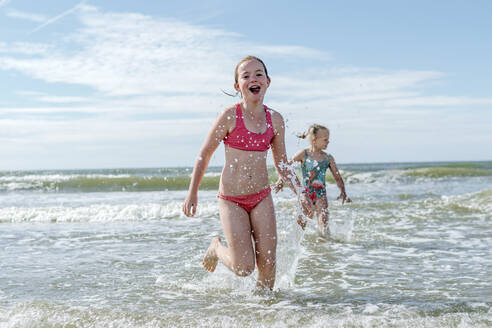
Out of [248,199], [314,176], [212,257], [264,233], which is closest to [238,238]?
[264,233]

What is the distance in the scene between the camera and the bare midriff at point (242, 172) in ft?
12.9

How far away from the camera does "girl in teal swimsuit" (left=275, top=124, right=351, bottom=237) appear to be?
6.95 metres

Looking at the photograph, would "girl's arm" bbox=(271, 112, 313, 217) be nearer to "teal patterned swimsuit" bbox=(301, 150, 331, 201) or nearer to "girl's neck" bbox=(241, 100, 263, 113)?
"girl's neck" bbox=(241, 100, 263, 113)

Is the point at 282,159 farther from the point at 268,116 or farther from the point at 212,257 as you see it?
the point at 212,257

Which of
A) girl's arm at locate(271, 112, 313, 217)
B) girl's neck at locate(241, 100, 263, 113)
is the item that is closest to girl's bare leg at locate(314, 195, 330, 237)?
girl's arm at locate(271, 112, 313, 217)

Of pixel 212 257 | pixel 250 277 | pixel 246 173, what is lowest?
pixel 250 277

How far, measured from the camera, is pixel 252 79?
391 centimetres

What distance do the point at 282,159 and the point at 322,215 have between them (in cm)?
307

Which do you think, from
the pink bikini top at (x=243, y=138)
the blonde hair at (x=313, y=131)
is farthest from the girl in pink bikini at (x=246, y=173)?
the blonde hair at (x=313, y=131)

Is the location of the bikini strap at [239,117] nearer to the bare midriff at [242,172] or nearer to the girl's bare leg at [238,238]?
the bare midriff at [242,172]

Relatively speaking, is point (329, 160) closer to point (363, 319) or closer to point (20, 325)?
point (363, 319)

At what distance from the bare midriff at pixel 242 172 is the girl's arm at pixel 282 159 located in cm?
22

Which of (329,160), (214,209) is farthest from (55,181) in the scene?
(329,160)

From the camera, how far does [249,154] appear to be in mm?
3938
